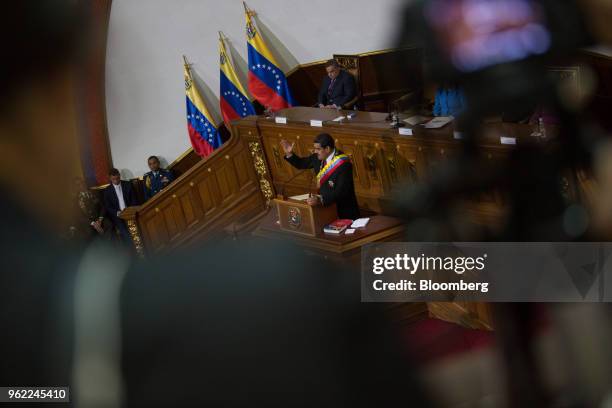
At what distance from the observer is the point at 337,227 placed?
17.7 ft

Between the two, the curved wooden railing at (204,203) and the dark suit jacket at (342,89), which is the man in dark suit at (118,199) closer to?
the curved wooden railing at (204,203)

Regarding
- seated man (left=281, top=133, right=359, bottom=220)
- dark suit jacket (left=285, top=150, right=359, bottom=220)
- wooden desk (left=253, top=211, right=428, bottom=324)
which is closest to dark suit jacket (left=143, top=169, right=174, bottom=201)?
seated man (left=281, top=133, right=359, bottom=220)

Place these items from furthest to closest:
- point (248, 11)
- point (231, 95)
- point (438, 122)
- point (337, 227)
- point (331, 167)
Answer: point (231, 95) < point (248, 11) < point (438, 122) < point (331, 167) < point (337, 227)

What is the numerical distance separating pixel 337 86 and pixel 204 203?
5.18 ft

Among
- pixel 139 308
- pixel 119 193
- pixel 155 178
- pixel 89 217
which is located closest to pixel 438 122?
pixel 139 308

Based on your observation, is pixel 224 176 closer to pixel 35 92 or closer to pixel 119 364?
pixel 35 92

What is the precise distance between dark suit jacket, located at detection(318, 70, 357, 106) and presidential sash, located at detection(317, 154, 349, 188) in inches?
57.5

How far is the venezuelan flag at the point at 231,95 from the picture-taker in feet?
24.7

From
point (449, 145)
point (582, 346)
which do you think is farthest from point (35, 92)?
point (582, 346)

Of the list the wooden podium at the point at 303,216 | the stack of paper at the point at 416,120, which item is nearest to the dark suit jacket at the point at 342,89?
the stack of paper at the point at 416,120

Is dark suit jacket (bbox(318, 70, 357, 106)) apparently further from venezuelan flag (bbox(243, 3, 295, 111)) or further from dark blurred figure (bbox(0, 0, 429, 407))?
dark blurred figure (bbox(0, 0, 429, 407))

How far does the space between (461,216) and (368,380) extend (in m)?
1.17

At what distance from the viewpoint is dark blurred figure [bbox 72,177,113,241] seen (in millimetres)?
7148

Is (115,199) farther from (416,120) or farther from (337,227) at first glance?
(416,120)
